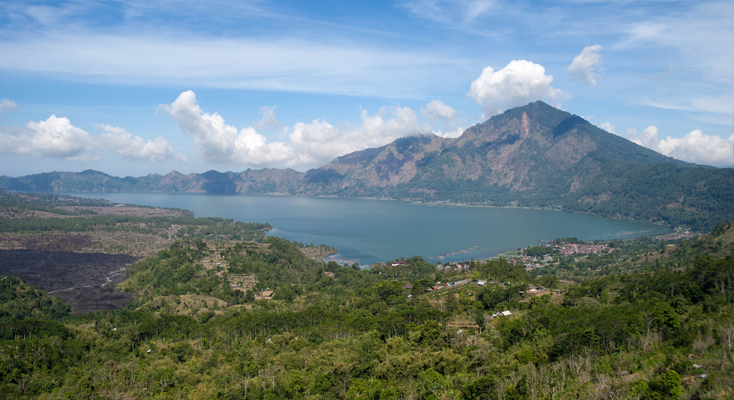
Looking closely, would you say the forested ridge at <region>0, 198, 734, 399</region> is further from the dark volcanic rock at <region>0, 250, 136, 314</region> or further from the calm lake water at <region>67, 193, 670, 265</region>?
the calm lake water at <region>67, 193, 670, 265</region>

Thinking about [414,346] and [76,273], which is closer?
[414,346]

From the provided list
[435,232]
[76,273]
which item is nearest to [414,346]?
[76,273]

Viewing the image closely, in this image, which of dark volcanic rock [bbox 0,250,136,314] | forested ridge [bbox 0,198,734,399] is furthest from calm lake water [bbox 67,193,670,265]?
dark volcanic rock [bbox 0,250,136,314]

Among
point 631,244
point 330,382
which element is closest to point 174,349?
point 330,382

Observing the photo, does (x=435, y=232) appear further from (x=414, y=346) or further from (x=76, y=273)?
(x=414, y=346)

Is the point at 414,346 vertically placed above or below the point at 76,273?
above

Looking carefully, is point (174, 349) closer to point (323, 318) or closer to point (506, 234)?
point (323, 318)
